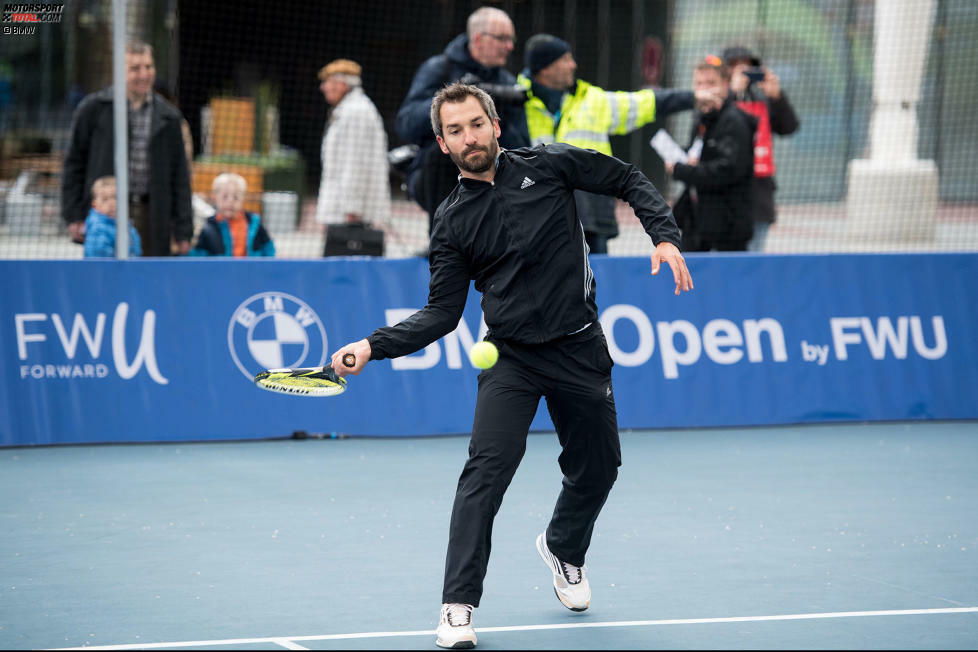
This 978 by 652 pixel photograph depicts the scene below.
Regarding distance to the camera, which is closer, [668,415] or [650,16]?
[668,415]

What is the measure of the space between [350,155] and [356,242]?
45.9 inches

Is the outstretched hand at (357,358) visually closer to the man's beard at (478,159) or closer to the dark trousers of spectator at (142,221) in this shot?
the man's beard at (478,159)

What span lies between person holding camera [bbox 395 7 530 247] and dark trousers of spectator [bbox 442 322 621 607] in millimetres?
4220

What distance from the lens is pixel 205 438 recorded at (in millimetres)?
9484

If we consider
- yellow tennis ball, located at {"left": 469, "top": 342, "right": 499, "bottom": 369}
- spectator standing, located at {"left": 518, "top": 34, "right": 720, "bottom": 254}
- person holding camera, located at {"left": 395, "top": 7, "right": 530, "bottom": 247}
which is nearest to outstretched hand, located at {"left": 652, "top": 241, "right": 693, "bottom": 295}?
yellow tennis ball, located at {"left": 469, "top": 342, "right": 499, "bottom": 369}

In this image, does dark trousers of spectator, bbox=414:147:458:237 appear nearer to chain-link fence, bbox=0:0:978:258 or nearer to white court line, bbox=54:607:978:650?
white court line, bbox=54:607:978:650

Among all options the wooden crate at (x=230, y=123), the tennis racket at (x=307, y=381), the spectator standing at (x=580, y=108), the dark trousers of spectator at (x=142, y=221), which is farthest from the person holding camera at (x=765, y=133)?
the wooden crate at (x=230, y=123)

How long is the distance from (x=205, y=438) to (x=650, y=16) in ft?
50.0

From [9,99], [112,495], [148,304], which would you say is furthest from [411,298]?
[9,99]

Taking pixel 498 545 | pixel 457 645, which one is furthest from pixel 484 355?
pixel 498 545

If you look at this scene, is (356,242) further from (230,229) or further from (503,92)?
(503,92)

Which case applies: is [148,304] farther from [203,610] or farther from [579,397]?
[579,397]

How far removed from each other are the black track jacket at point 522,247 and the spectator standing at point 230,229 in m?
5.23

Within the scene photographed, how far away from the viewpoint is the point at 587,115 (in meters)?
9.56
